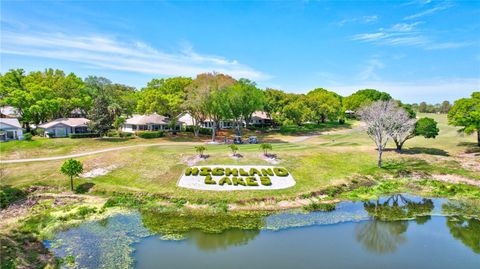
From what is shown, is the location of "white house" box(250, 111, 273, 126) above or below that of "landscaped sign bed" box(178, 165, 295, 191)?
above

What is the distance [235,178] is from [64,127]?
44.6 meters

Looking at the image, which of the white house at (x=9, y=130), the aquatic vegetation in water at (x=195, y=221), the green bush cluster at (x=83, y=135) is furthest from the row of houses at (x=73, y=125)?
the aquatic vegetation in water at (x=195, y=221)

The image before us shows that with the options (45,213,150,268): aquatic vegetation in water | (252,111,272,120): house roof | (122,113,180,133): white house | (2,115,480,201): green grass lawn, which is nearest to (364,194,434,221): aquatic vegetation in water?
(2,115,480,201): green grass lawn

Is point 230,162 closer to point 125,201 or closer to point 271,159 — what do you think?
point 271,159

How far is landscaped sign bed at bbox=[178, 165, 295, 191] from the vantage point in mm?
35562

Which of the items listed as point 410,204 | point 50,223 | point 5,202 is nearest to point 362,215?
point 410,204

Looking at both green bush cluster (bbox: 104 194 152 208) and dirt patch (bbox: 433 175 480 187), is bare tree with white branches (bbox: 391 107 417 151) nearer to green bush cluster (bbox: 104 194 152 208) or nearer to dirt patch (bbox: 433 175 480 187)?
dirt patch (bbox: 433 175 480 187)

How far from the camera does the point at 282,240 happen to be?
24.4 meters

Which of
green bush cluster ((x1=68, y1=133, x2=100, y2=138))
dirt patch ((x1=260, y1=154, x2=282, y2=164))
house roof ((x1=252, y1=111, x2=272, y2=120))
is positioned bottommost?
dirt patch ((x1=260, y1=154, x2=282, y2=164))

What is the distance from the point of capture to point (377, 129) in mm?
44094

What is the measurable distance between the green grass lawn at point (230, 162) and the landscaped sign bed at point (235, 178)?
1170mm

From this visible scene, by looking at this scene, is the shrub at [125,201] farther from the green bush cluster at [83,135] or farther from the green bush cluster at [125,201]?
the green bush cluster at [83,135]

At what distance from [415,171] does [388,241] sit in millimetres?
22462

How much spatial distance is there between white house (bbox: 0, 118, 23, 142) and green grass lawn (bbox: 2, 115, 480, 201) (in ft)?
15.2
